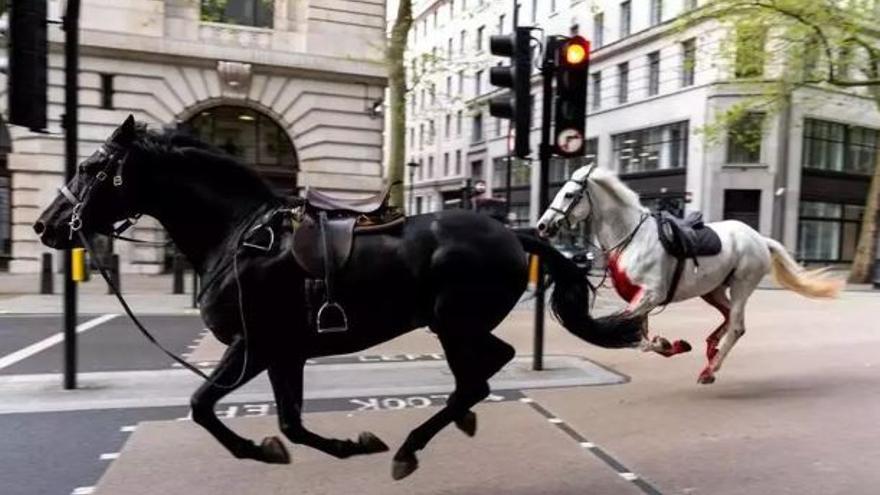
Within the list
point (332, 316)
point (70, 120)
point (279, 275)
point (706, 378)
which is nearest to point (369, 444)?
point (332, 316)

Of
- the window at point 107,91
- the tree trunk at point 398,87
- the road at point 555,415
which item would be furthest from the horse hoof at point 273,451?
the window at point 107,91

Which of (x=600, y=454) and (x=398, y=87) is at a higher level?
(x=398, y=87)

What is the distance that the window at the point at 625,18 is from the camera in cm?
4053

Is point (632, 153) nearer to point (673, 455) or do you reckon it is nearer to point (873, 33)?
point (873, 33)

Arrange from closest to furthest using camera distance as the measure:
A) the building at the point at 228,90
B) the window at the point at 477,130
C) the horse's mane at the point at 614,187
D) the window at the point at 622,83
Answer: the horse's mane at the point at 614,187, the building at the point at 228,90, the window at the point at 622,83, the window at the point at 477,130

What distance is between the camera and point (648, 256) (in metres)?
7.06

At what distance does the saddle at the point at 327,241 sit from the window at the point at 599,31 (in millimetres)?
41046

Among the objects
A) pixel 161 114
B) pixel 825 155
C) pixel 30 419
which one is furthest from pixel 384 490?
pixel 825 155

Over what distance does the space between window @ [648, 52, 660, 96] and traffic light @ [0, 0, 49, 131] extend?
35766mm

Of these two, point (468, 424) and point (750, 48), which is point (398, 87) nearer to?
point (750, 48)

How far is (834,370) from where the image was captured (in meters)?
8.28

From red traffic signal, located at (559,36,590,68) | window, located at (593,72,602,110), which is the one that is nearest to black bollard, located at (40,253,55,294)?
red traffic signal, located at (559,36,590,68)

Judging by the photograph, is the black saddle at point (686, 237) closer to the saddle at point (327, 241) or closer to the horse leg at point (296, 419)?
the saddle at point (327, 241)

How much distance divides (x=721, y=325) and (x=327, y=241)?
5357 mm
